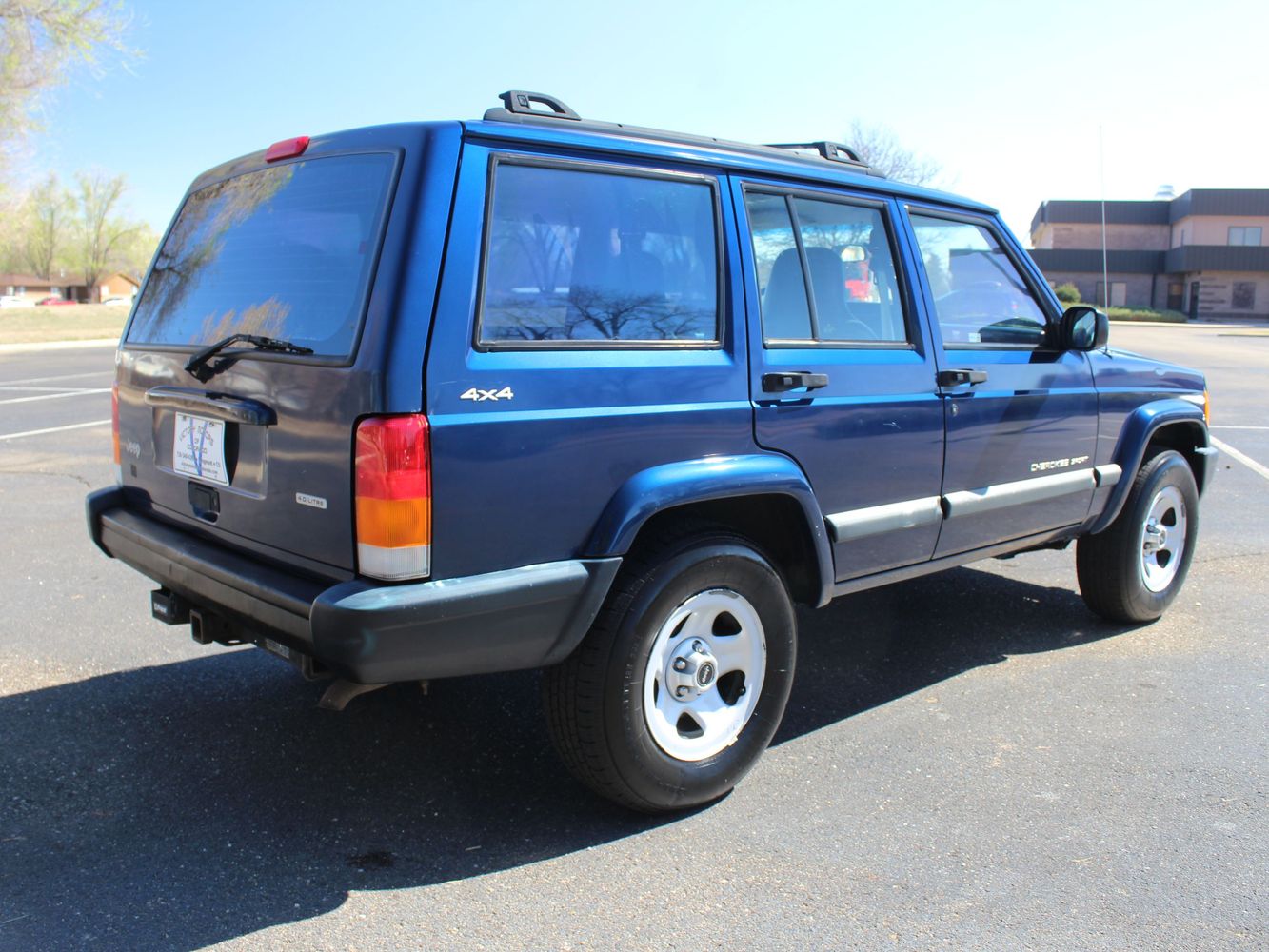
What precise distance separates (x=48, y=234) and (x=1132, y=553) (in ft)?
343

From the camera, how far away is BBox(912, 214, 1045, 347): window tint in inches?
163

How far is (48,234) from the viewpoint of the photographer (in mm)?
92000

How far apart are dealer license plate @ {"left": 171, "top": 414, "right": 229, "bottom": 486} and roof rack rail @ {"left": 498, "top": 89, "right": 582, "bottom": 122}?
125 centimetres

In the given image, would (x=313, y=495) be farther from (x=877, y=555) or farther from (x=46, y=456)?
(x=46, y=456)

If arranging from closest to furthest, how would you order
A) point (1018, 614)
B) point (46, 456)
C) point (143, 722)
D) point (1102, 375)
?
1. point (143, 722)
2. point (1102, 375)
3. point (1018, 614)
4. point (46, 456)

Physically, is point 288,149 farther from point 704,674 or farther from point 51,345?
point 51,345

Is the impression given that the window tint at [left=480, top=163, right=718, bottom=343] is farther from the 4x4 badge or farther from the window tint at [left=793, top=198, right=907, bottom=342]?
the window tint at [left=793, top=198, right=907, bottom=342]

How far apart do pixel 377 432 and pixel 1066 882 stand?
7.18ft

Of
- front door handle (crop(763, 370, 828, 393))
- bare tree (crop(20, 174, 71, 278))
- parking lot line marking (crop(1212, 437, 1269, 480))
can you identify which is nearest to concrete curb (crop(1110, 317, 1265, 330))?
parking lot line marking (crop(1212, 437, 1269, 480))

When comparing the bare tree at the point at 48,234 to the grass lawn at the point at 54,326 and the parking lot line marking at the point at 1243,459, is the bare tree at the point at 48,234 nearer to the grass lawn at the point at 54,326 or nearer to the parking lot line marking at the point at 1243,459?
the grass lawn at the point at 54,326

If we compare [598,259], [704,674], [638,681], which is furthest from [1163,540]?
[598,259]

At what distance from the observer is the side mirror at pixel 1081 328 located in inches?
175

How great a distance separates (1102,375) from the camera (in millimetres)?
4660

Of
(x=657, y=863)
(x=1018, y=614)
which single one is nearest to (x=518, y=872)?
(x=657, y=863)
